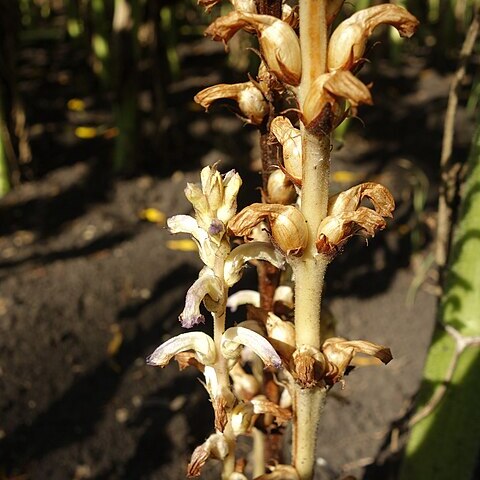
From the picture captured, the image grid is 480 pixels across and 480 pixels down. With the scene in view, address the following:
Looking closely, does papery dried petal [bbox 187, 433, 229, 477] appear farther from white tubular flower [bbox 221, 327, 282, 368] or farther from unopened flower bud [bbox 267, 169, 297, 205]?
unopened flower bud [bbox 267, 169, 297, 205]

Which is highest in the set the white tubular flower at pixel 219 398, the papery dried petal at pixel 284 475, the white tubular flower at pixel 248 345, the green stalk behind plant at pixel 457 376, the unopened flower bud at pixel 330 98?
the unopened flower bud at pixel 330 98

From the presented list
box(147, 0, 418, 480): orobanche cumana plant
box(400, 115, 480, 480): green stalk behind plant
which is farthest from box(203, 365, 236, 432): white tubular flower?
box(400, 115, 480, 480): green stalk behind plant

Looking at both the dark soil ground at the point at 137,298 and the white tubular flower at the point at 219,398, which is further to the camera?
the dark soil ground at the point at 137,298

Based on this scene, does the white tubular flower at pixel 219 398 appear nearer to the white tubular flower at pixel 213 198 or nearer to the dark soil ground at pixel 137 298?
the white tubular flower at pixel 213 198

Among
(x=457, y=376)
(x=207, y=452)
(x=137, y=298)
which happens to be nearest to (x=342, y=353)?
(x=207, y=452)

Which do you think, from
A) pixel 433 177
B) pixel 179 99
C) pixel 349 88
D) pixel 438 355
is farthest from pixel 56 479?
pixel 179 99

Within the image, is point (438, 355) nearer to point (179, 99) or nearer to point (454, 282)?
point (454, 282)

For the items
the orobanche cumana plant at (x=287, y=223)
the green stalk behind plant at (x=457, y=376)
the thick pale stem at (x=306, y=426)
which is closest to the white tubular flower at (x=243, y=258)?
the orobanche cumana plant at (x=287, y=223)
